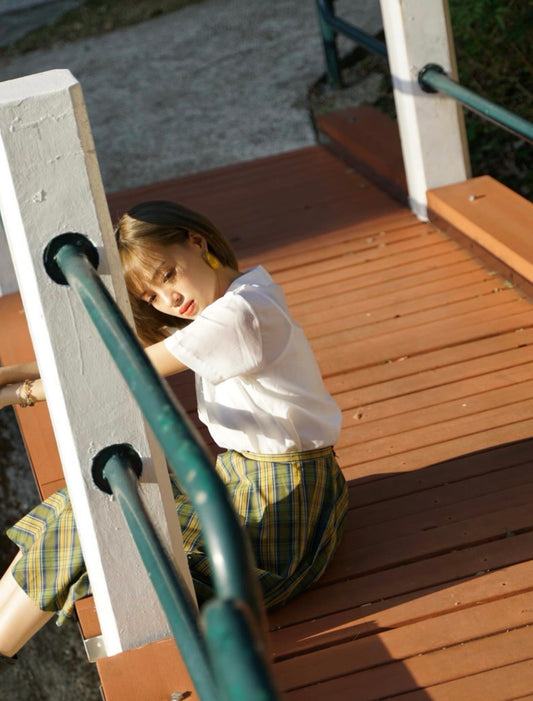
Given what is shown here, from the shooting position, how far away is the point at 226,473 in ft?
7.64

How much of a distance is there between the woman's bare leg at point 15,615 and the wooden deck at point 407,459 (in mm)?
404

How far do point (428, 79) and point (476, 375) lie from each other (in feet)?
4.57

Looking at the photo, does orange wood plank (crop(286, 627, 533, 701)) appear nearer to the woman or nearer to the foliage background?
the woman

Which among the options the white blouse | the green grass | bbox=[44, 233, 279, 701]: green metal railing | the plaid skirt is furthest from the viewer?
the green grass

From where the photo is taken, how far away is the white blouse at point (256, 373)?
6.88 ft

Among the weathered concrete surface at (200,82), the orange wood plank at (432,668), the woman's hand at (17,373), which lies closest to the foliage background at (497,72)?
the weathered concrete surface at (200,82)

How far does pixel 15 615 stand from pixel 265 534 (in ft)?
1.80

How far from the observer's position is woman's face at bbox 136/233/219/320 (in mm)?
2201

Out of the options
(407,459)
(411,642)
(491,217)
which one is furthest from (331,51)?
(411,642)

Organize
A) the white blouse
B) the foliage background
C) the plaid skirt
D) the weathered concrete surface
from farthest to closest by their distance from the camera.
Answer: the weathered concrete surface, the foliage background, the plaid skirt, the white blouse

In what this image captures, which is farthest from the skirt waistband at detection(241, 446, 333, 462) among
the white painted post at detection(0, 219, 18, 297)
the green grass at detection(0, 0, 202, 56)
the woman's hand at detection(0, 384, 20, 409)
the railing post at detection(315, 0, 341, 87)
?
the green grass at detection(0, 0, 202, 56)

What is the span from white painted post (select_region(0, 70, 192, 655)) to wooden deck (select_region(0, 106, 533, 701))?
15 cm

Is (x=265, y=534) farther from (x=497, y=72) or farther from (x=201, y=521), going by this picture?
(x=497, y=72)

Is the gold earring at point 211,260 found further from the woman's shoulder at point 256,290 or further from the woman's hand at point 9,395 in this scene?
the woman's hand at point 9,395
